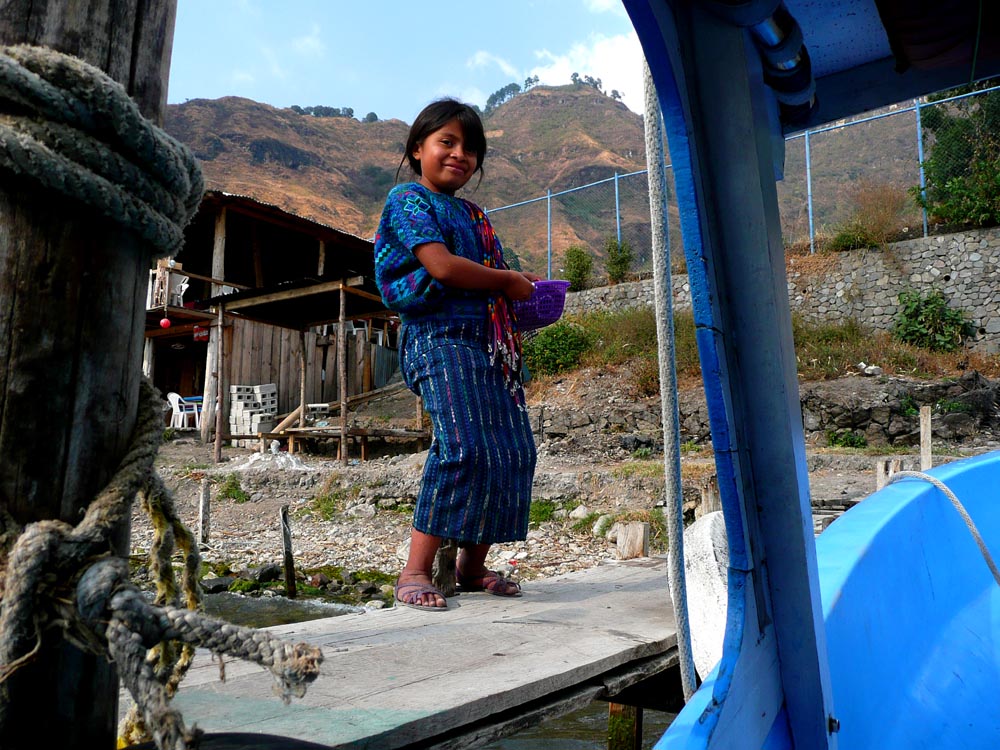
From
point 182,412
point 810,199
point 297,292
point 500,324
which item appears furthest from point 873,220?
point 182,412

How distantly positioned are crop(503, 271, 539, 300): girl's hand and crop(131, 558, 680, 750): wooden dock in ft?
3.32

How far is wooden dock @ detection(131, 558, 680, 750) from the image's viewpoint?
3.96 feet

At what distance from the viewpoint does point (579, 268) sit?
580 inches

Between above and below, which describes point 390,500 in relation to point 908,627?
above

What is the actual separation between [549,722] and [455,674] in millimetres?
2536

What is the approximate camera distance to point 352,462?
11344 millimetres

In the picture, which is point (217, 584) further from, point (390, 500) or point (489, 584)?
point (489, 584)

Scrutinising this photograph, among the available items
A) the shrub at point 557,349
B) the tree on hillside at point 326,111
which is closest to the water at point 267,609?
the shrub at point 557,349

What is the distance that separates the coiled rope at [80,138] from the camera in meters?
0.74

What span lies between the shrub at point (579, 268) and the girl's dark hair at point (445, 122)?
12.6 metres

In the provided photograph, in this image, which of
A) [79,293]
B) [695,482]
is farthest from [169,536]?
[695,482]

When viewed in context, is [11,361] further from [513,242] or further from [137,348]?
[513,242]

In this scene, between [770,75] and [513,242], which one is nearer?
[770,75]

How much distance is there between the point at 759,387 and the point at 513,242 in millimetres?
47485
